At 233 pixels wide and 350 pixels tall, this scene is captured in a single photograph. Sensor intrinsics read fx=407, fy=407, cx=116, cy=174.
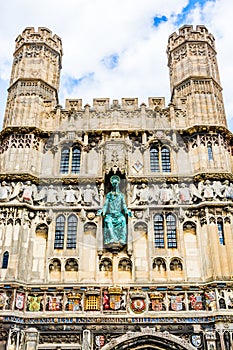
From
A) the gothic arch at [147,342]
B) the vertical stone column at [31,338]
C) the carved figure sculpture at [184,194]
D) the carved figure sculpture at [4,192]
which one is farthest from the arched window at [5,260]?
the carved figure sculpture at [184,194]

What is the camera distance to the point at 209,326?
15234 mm

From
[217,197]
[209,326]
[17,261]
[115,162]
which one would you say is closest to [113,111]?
[115,162]

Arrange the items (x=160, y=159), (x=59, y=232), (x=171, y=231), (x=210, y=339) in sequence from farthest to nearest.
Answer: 1. (x=160, y=159)
2. (x=59, y=232)
3. (x=171, y=231)
4. (x=210, y=339)

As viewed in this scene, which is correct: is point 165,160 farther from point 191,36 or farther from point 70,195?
point 191,36

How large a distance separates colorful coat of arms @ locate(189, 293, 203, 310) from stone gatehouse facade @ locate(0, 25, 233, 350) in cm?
4

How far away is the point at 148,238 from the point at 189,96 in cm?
810

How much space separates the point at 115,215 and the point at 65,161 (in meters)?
4.15

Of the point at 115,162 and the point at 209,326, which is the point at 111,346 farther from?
the point at 115,162

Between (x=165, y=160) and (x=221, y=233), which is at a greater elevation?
(x=165, y=160)

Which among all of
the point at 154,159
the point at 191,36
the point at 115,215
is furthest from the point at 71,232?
the point at 191,36

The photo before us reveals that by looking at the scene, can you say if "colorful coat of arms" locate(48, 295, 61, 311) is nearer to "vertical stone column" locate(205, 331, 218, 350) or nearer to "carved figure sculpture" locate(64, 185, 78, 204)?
"carved figure sculpture" locate(64, 185, 78, 204)

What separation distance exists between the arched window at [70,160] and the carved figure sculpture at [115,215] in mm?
2217

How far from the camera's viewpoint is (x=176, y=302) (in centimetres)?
1587

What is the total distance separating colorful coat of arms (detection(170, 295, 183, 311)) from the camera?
15755 millimetres
